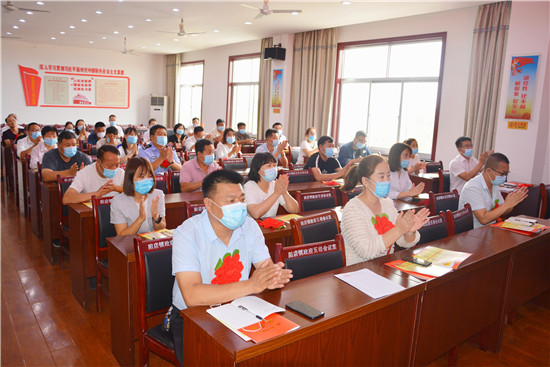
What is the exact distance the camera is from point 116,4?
24.7ft

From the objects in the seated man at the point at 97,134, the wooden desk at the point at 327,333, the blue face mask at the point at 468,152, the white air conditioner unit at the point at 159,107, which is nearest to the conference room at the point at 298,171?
the wooden desk at the point at 327,333

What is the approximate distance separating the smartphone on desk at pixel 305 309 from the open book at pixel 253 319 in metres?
0.06

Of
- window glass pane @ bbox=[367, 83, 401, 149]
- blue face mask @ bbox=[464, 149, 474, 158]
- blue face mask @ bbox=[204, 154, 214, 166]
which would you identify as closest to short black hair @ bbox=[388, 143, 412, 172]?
blue face mask @ bbox=[464, 149, 474, 158]

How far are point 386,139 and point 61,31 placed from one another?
8.72 meters

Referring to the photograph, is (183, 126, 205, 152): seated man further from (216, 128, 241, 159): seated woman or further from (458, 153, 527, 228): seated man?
(458, 153, 527, 228): seated man

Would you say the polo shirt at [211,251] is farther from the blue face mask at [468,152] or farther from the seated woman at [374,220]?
the blue face mask at [468,152]

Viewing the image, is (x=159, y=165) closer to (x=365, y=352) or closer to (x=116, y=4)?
(x=365, y=352)

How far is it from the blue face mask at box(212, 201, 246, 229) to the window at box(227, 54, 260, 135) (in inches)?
376

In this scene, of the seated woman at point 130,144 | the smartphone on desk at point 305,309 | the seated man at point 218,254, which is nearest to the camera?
the smartphone on desk at point 305,309

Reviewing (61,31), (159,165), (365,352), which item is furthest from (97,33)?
(365,352)

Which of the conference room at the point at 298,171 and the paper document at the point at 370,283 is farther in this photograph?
the conference room at the point at 298,171

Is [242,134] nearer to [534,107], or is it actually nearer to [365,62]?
[365,62]

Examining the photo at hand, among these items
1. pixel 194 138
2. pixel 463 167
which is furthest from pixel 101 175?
pixel 194 138

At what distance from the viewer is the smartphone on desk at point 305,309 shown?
5.15 ft
